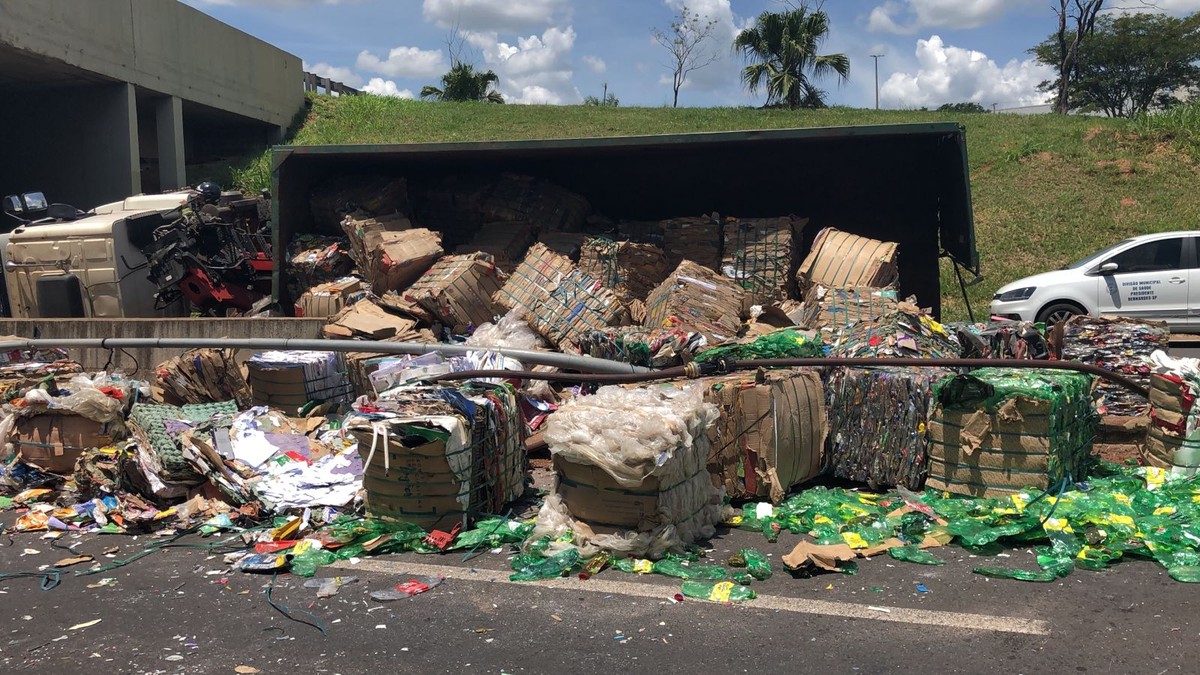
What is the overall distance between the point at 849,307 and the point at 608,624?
4.43 metres

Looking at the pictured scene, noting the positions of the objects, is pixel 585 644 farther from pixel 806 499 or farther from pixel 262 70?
pixel 262 70

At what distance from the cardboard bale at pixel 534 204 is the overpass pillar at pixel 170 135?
13616 millimetres

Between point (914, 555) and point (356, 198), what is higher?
point (356, 198)

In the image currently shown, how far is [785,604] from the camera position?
4.58m

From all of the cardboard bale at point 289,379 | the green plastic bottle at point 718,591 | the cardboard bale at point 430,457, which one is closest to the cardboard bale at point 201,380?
the cardboard bale at point 289,379

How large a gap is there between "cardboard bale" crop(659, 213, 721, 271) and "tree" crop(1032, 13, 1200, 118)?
3650cm

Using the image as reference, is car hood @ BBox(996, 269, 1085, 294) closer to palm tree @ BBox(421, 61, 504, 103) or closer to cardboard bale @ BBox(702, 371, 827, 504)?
cardboard bale @ BBox(702, 371, 827, 504)

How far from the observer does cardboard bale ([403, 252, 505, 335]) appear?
901cm

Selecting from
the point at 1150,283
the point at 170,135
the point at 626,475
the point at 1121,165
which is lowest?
the point at 626,475

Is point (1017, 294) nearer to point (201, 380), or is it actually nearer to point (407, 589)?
point (201, 380)

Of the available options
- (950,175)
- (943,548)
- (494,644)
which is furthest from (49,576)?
(950,175)

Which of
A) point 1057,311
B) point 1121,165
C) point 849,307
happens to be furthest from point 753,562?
point 1121,165

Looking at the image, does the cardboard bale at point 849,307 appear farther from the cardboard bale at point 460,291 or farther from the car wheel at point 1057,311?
the car wheel at point 1057,311

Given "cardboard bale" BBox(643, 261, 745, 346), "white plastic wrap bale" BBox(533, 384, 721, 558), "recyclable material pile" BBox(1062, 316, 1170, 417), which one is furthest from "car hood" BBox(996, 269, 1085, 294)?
"white plastic wrap bale" BBox(533, 384, 721, 558)
